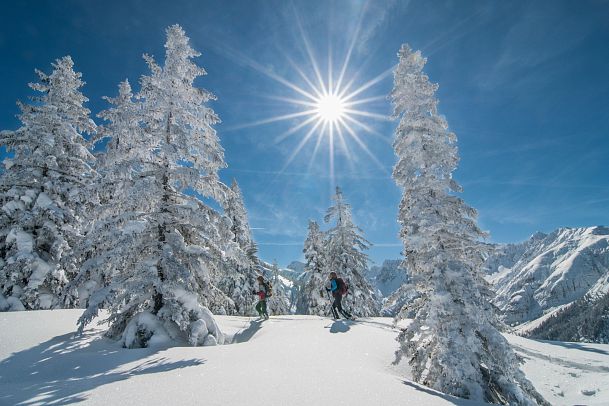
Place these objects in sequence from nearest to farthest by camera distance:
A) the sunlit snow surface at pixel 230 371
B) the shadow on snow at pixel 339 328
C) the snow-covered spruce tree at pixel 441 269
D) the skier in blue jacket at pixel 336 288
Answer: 1. the sunlit snow surface at pixel 230 371
2. the snow-covered spruce tree at pixel 441 269
3. the shadow on snow at pixel 339 328
4. the skier in blue jacket at pixel 336 288

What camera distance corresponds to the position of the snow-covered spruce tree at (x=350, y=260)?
30109 mm

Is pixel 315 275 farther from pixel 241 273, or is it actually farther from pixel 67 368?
pixel 67 368

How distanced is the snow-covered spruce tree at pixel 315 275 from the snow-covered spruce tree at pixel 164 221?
1995 centimetres

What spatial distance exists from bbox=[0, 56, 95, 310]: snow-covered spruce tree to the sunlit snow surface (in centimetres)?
423

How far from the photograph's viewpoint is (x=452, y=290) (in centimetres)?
977

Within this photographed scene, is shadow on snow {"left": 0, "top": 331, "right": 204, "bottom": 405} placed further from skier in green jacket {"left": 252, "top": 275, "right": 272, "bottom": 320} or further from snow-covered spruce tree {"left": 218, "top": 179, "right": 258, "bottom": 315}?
snow-covered spruce tree {"left": 218, "top": 179, "right": 258, "bottom": 315}

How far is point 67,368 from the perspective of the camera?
678 cm

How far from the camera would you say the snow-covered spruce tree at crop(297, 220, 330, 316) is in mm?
31167

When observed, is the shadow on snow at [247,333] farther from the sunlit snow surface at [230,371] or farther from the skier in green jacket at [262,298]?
the skier in green jacket at [262,298]

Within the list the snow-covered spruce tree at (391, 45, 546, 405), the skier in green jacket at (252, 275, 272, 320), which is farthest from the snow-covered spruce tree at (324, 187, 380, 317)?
the snow-covered spruce tree at (391, 45, 546, 405)

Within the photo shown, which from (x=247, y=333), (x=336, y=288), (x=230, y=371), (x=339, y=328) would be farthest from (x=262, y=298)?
(x=230, y=371)

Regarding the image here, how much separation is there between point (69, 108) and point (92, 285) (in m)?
10.3

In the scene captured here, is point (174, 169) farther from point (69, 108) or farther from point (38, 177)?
point (69, 108)

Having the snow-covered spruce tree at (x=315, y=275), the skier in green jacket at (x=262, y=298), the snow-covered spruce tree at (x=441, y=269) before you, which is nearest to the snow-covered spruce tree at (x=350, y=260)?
the snow-covered spruce tree at (x=315, y=275)
